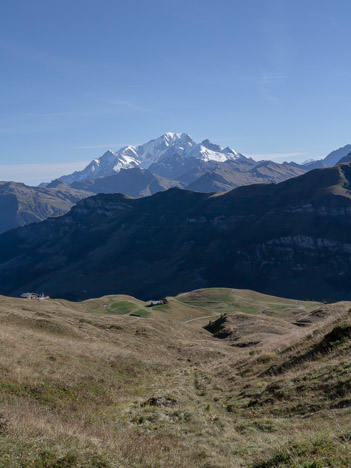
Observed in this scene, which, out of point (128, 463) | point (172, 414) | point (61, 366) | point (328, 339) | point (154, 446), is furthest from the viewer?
point (61, 366)

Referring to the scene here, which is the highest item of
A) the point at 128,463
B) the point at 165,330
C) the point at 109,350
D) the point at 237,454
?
the point at 128,463

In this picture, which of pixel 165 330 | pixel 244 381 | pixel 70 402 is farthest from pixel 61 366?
pixel 165 330

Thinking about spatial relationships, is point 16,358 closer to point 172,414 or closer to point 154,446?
point 172,414

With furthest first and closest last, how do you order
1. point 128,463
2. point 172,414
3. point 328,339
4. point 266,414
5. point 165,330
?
point 165,330
point 328,339
point 172,414
point 266,414
point 128,463

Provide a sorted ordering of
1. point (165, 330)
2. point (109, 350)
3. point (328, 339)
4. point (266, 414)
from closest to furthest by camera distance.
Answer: point (266, 414) → point (328, 339) → point (109, 350) → point (165, 330)

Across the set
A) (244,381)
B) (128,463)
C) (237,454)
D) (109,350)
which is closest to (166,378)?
(109,350)

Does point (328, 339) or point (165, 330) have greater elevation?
point (328, 339)

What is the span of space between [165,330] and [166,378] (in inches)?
1247

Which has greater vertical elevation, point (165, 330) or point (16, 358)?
point (16, 358)

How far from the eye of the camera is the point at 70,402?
71.4 feet

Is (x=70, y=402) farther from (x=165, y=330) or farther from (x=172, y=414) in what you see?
(x=165, y=330)

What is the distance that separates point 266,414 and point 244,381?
802 centimetres

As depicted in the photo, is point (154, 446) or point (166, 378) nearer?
point (154, 446)

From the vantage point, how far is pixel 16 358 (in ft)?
83.5
